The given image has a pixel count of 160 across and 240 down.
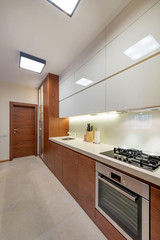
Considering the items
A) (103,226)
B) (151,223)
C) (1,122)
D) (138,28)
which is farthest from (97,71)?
(1,122)

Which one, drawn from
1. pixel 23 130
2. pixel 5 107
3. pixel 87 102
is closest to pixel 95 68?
pixel 87 102

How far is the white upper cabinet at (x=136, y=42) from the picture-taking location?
0.92 m

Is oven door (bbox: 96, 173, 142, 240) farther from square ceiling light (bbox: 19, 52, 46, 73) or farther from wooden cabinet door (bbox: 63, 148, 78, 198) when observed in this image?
square ceiling light (bbox: 19, 52, 46, 73)

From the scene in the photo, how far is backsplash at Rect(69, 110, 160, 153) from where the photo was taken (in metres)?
1.19

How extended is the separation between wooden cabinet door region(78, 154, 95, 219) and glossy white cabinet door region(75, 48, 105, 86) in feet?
3.89

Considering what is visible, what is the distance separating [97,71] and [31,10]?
1.08 metres

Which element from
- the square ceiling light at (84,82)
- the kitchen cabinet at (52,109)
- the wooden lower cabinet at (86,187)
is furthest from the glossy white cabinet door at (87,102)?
the wooden lower cabinet at (86,187)

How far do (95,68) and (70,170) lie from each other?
170 centimetres

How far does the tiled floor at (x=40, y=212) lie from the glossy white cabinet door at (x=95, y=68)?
6.42 ft

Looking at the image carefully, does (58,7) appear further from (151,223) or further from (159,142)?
(151,223)

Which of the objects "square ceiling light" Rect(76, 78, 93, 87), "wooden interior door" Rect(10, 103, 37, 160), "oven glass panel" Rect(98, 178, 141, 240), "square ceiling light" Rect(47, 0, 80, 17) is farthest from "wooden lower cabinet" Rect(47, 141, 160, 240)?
"wooden interior door" Rect(10, 103, 37, 160)

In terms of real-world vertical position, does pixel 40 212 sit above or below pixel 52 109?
below

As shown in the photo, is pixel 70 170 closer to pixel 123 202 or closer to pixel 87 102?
pixel 123 202

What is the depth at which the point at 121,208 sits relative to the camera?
97 cm
